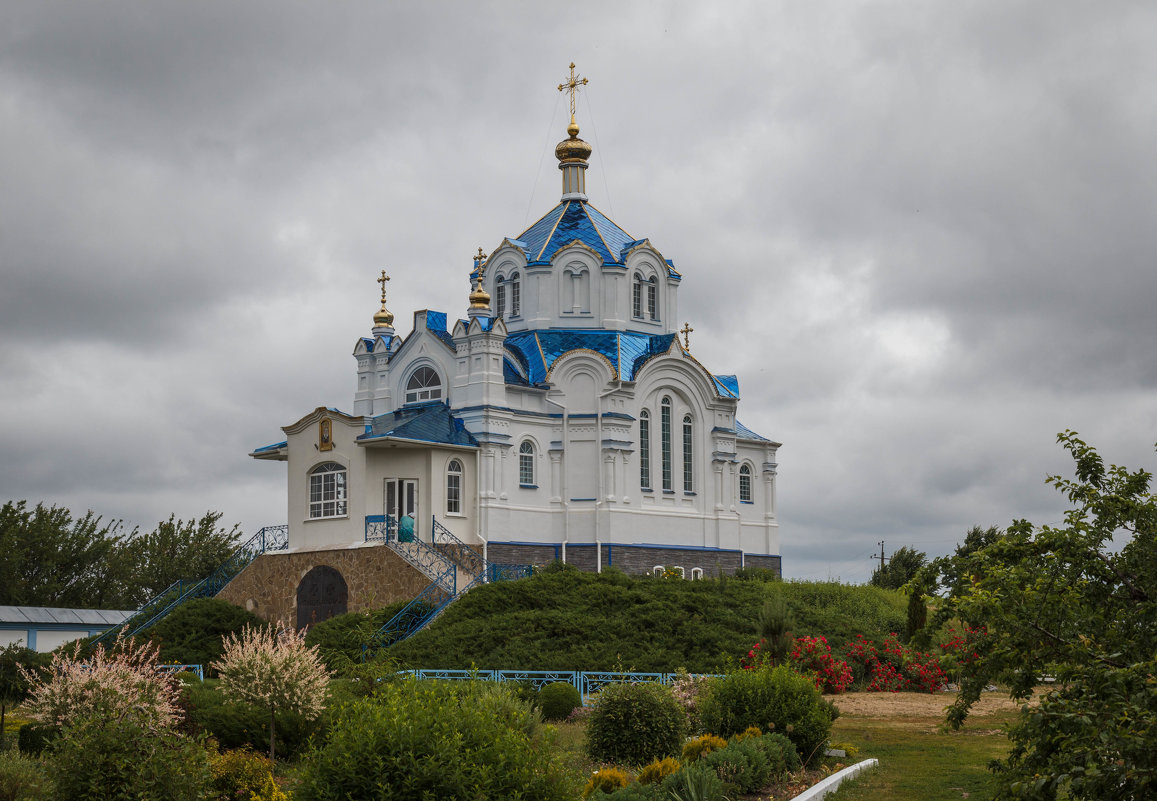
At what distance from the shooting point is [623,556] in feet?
116

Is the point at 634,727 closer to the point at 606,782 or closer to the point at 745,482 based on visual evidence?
the point at 606,782

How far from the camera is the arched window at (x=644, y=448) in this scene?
3684cm

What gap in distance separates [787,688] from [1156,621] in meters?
7.03

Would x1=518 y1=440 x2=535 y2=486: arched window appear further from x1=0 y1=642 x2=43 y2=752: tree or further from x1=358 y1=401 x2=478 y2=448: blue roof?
x1=0 y1=642 x2=43 y2=752: tree

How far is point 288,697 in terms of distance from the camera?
44.7 feet

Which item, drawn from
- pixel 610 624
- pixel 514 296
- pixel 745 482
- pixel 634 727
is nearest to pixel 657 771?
pixel 634 727

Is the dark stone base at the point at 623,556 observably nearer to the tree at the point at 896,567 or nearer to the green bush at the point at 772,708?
the tree at the point at 896,567

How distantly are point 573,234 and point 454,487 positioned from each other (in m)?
9.95

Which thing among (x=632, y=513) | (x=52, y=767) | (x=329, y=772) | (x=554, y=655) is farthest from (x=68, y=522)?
(x=329, y=772)

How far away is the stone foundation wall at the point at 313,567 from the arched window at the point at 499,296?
10.7 meters

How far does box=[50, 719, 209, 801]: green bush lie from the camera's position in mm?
10312

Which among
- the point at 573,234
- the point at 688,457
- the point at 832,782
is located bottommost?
the point at 832,782

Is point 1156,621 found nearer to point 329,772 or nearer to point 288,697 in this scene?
point 329,772

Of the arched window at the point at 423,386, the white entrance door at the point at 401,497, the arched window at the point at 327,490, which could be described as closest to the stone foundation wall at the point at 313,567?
the arched window at the point at 327,490
